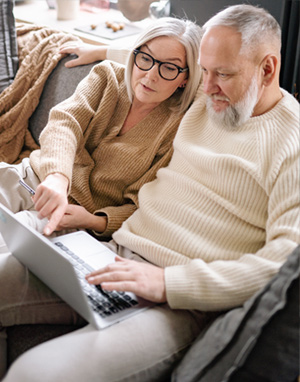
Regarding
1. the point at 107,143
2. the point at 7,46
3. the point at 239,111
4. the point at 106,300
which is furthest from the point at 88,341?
the point at 7,46

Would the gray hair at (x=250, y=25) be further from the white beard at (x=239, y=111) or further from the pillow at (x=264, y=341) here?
the pillow at (x=264, y=341)

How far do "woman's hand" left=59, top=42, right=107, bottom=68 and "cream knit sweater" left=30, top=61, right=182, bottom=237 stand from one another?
277 millimetres

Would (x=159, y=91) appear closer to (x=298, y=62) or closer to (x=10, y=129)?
(x=298, y=62)

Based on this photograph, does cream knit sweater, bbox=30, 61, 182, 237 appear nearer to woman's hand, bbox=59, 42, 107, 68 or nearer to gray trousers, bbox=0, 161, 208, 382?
woman's hand, bbox=59, 42, 107, 68

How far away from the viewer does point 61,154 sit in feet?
5.74

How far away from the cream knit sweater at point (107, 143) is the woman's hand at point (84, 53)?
277 mm

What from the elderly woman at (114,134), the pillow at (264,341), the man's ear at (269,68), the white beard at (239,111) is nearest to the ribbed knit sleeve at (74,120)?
the elderly woman at (114,134)

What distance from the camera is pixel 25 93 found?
8.00 ft

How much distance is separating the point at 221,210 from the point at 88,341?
0.52 m

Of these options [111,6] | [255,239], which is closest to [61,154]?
[255,239]

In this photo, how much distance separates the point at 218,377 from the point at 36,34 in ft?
6.22

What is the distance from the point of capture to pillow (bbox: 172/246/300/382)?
1.11 m

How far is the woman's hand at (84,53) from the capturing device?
2.23 meters

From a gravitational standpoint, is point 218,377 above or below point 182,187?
below
